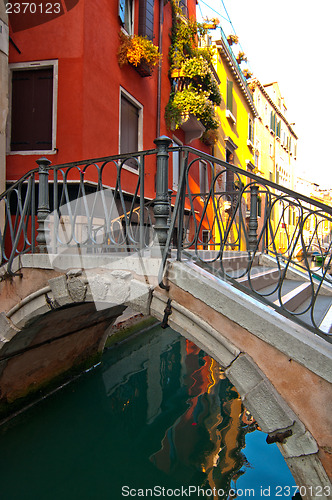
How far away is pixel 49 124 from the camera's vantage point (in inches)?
257

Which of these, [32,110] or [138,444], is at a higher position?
[32,110]

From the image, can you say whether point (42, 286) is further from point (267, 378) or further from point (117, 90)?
point (117, 90)

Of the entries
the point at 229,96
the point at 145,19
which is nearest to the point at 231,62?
the point at 229,96

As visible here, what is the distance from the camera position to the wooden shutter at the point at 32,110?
6.54 m

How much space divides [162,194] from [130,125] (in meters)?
5.75

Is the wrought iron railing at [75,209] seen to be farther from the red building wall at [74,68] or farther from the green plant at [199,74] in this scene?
the green plant at [199,74]

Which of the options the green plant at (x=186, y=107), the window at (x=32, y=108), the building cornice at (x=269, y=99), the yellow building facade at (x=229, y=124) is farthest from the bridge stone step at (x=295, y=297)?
the building cornice at (x=269, y=99)

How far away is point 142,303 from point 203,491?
7.33 ft

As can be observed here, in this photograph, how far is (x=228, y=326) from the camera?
258cm

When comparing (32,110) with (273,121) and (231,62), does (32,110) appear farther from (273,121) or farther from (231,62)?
(273,121)

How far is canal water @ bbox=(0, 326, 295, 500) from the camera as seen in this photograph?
3.74 metres

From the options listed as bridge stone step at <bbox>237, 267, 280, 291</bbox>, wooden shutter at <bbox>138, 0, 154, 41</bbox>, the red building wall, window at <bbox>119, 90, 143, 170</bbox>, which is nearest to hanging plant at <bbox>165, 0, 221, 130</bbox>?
window at <bbox>119, 90, 143, 170</bbox>

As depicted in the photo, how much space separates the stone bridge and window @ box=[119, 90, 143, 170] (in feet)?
15.7

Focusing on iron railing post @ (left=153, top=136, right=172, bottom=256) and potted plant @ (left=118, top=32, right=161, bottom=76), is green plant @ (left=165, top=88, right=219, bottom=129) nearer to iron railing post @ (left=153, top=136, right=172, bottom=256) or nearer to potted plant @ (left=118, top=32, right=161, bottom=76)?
potted plant @ (left=118, top=32, right=161, bottom=76)
